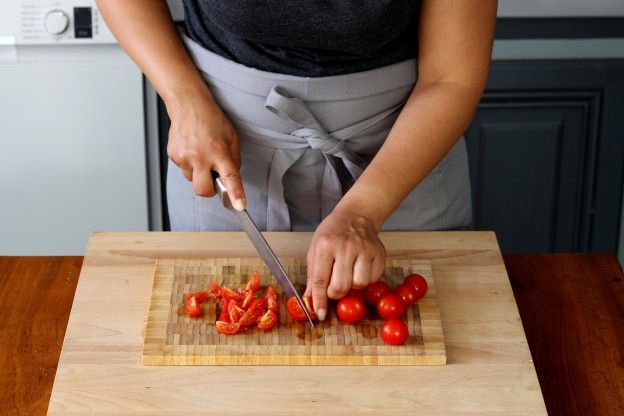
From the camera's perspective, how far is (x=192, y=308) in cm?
117

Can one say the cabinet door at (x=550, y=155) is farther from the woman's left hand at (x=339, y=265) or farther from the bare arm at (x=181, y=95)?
the woman's left hand at (x=339, y=265)

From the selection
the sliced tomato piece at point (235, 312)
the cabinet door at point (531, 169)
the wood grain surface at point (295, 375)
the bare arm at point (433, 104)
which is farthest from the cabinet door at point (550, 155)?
the sliced tomato piece at point (235, 312)

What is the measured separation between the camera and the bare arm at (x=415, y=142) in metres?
1.16

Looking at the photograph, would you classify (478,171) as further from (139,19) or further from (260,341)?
(260,341)

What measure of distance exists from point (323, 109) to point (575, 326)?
44 cm

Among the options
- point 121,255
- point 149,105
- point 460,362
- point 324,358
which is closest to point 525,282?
point 460,362

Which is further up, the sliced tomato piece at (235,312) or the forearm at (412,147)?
the forearm at (412,147)

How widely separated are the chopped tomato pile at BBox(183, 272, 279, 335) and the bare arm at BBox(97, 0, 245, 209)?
4.2 inches

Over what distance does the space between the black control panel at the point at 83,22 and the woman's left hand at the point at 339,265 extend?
1.01m

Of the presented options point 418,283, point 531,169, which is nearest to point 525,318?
point 418,283

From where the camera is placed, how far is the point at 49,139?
6.85ft

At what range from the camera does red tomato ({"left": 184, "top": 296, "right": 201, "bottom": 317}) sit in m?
1.17

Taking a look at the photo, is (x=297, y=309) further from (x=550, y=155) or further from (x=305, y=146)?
(x=550, y=155)

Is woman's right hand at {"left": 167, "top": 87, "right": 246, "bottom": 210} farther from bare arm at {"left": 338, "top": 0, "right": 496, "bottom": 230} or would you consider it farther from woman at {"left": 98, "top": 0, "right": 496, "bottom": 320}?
bare arm at {"left": 338, "top": 0, "right": 496, "bottom": 230}
